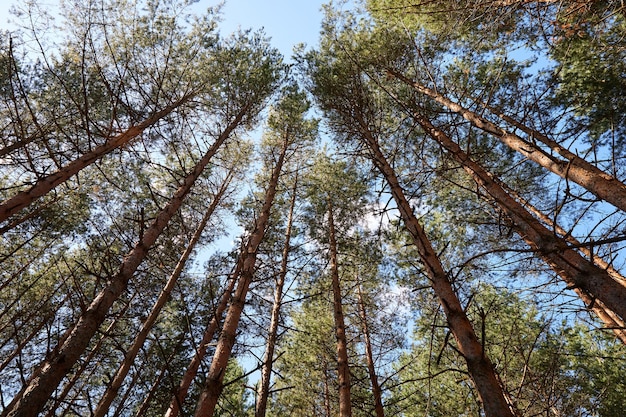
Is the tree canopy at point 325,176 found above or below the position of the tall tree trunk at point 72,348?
above

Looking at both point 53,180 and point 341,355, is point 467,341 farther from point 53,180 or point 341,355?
point 53,180

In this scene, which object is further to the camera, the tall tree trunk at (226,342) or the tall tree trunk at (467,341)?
the tall tree trunk at (226,342)

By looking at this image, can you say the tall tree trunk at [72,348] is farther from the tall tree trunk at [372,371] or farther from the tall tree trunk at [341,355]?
the tall tree trunk at [372,371]

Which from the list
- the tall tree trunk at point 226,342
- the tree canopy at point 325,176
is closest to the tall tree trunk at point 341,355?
the tree canopy at point 325,176

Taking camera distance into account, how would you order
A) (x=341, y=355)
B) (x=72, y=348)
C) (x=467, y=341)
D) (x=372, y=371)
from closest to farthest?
(x=467, y=341) < (x=72, y=348) < (x=341, y=355) < (x=372, y=371)

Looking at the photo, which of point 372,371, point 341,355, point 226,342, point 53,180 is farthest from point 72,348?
point 372,371

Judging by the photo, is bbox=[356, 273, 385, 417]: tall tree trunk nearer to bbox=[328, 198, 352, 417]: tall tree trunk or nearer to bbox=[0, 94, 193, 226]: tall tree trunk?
bbox=[328, 198, 352, 417]: tall tree trunk

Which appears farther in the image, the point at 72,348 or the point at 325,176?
the point at 325,176

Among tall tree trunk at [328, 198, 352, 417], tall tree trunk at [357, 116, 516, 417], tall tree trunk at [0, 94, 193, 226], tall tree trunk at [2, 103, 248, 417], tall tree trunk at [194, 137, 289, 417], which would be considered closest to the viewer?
tall tree trunk at [357, 116, 516, 417]

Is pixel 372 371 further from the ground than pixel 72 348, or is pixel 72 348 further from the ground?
pixel 372 371

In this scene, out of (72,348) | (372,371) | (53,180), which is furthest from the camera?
(372,371)

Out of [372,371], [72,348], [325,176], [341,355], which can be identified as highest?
[325,176]

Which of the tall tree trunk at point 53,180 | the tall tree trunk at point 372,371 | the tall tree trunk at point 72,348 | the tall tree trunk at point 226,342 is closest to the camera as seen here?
the tall tree trunk at point 72,348

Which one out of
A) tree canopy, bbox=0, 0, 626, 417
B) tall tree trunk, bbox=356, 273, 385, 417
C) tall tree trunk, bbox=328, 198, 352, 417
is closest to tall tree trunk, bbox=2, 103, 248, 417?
tree canopy, bbox=0, 0, 626, 417
